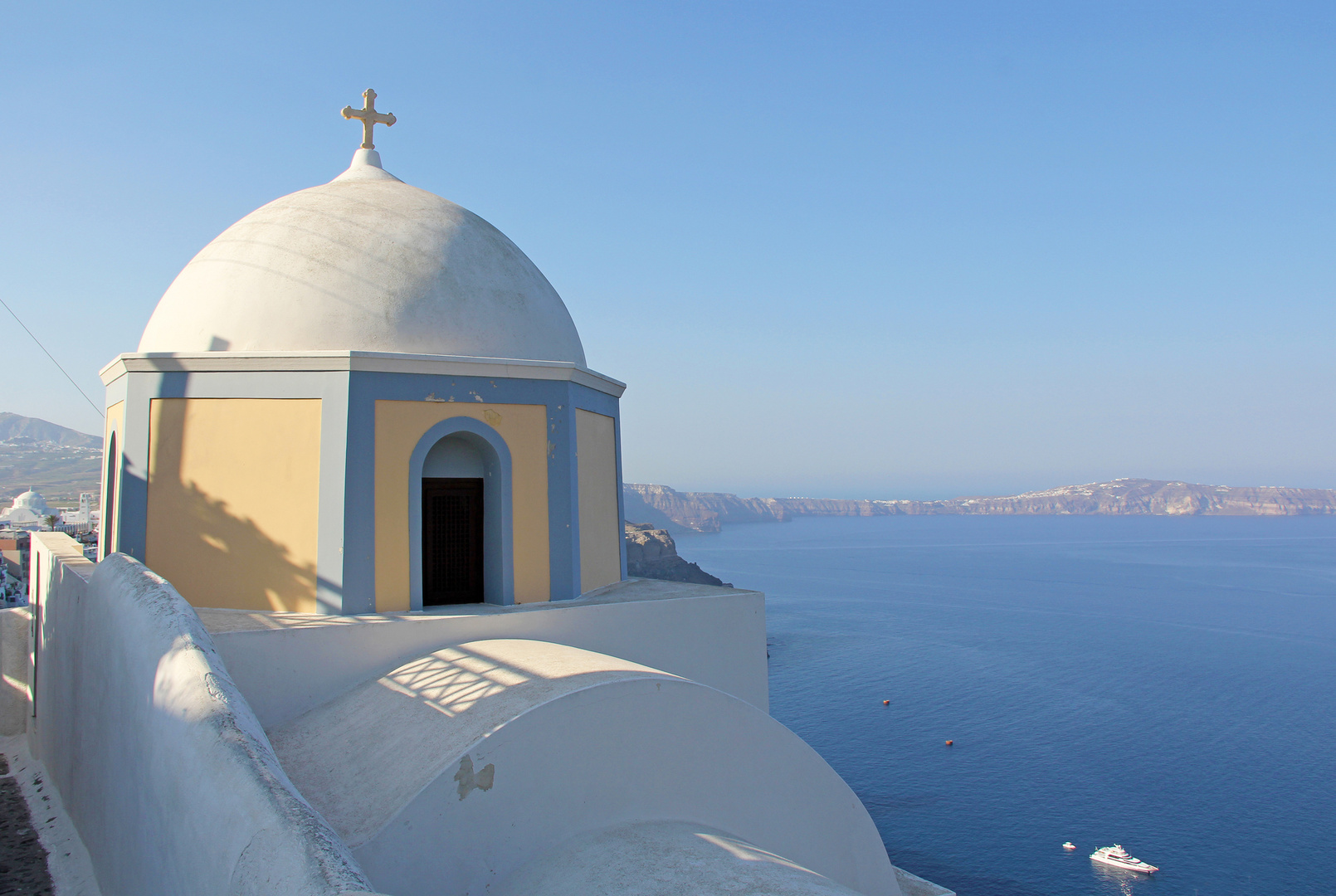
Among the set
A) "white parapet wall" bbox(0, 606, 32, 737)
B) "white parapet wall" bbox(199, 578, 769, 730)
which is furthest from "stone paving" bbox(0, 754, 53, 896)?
"white parapet wall" bbox(0, 606, 32, 737)

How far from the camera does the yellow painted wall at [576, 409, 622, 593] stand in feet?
26.5

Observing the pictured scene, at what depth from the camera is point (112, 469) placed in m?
8.20

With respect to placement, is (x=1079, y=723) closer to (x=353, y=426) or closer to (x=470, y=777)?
(x=353, y=426)

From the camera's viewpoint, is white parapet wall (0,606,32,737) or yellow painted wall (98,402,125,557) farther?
white parapet wall (0,606,32,737)

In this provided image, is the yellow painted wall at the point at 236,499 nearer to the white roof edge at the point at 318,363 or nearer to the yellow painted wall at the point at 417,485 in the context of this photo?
the white roof edge at the point at 318,363

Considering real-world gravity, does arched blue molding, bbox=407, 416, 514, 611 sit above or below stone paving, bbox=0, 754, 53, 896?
above

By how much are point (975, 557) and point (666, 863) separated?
336 ft

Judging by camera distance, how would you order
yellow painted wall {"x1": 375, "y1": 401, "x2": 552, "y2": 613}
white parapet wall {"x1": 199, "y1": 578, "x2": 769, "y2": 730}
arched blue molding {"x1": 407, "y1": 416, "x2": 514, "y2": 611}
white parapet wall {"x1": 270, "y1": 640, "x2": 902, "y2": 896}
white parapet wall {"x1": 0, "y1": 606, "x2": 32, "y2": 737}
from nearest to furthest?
white parapet wall {"x1": 270, "y1": 640, "x2": 902, "y2": 896} < white parapet wall {"x1": 199, "y1": 578, "x2": 769, "y2": 730} < yellow painted wall {"x1": 375, "y1": 401, "x2": 552, "y2": 613} < arched blue molding {"x1": 407, "y1": 416, "x2": 514, "y2": 611} < white parapet wall {"x1": 0, "y1": 606, "x2": 32, "y2": 737}

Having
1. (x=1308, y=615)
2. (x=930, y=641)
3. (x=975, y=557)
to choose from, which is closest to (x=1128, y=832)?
(x=930, y=641)

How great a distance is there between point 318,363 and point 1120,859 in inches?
968

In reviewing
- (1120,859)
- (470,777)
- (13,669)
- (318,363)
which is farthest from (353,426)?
(1120,859)

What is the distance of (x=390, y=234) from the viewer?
25.8 feet

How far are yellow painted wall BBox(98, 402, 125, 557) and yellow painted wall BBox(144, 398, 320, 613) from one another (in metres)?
0.36

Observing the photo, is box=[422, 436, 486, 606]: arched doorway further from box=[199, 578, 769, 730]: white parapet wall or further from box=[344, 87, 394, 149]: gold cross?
box=[344, 87, 394, 149]: gold cross
